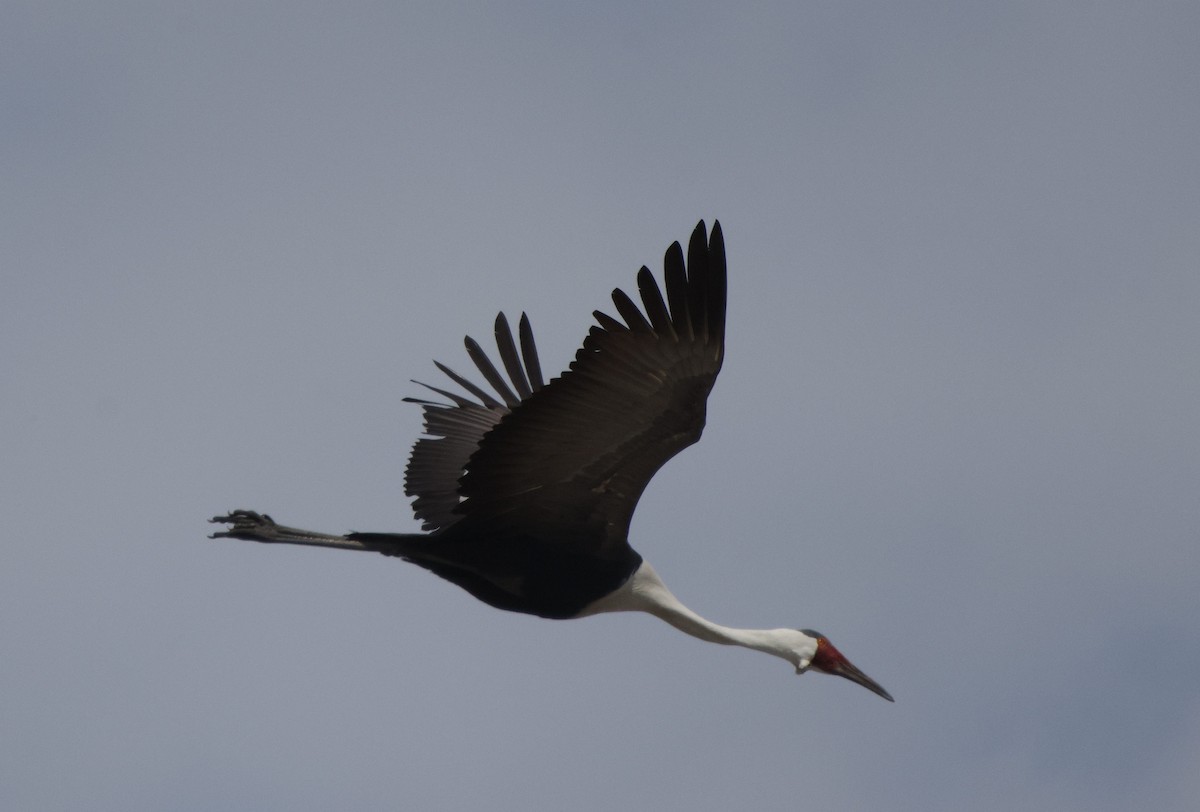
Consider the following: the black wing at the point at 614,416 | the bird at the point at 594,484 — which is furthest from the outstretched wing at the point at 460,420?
the black wing at the point at 614,416

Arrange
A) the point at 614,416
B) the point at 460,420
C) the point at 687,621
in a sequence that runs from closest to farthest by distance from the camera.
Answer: the point at 614,416, the point at 687,621, the point at 460,420

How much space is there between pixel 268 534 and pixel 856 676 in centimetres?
525

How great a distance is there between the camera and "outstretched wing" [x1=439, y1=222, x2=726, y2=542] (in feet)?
46.0

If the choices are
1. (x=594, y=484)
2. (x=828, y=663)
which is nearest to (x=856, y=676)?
(x=828, y=663)

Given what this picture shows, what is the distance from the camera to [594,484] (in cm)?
1505

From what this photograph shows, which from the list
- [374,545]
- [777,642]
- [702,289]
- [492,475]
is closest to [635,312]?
[702,289]

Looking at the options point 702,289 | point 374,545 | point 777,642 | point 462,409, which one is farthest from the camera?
point 462,409

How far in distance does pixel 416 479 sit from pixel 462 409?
92 cm

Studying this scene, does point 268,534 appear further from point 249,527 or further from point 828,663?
point 828,663

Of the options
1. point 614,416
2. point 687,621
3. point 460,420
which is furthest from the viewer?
point 460,420

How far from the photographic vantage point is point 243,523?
15.6 meters

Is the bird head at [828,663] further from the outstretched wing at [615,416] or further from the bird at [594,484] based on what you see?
the outstretched wing at [615,416]

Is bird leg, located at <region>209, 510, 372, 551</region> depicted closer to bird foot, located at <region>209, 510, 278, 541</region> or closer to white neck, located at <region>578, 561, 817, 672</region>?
bird foot, located at <region>209, 510, 278, 541</region>

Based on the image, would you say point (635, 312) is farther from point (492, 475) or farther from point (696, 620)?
point (696, 620)
